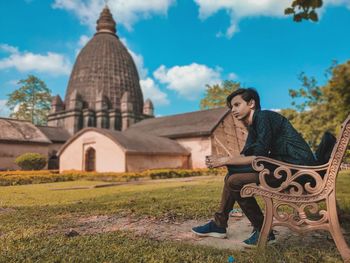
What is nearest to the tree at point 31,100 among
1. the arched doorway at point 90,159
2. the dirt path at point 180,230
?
the arched doorway at point 90,159

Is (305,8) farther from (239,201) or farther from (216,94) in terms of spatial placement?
(216,94)

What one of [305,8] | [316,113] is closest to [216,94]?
[316,113]

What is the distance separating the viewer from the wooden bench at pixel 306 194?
96.4 inches

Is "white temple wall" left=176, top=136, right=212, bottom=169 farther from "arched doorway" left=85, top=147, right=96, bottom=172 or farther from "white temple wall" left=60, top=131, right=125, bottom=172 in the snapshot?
"arched doorway" left=85, top=147, right=96, bottom=172

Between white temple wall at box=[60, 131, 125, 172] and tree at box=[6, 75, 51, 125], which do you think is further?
tree at box=[6, 75, 51, 125]

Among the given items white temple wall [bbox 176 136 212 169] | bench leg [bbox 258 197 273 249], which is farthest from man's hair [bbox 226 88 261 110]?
white temple wall [bbox 176 136 212 169]

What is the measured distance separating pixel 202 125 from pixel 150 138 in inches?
194

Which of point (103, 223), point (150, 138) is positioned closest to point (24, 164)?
point (150, 138)

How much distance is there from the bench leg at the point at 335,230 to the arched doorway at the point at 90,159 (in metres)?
21.0

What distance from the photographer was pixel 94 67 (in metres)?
39.4

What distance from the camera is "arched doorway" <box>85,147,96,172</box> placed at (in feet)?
72.3

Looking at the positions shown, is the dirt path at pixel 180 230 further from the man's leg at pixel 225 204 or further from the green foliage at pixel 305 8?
the green foliage at pixel 305 8

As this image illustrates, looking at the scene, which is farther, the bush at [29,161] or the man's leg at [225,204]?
the bush at [29,161]

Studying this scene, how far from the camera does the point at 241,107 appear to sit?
10.8 ft
